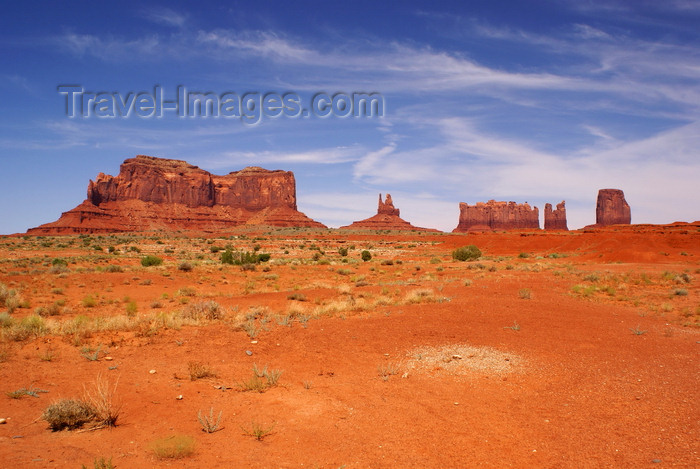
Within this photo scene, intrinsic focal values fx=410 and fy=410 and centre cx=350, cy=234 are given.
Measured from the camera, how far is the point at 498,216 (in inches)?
7003

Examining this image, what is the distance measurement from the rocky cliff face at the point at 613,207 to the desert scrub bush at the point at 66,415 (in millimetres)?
166819

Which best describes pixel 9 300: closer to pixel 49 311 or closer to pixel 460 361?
pixel 49 311

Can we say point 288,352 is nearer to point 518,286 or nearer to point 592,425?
point 592,425

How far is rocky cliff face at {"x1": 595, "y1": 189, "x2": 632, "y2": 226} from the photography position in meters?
144

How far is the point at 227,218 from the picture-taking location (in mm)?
148125

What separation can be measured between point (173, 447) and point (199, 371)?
2.70 m

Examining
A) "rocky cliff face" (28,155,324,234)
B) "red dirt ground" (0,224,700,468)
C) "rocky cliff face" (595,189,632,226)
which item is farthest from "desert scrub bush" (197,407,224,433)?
"rocky cliff face" (595,189,632,226)

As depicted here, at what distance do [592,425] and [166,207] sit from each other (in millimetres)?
153887

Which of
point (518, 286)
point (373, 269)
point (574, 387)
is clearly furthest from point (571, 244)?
point (574, 387)

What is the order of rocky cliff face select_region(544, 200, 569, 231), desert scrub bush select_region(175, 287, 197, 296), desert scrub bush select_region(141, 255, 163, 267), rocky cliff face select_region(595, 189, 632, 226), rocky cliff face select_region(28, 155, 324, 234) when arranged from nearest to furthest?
desert scrub bush select_region(175, 287, 197, 296) < desert scrub bush select_region(141, 255, 163, 267) < rocky cliff face select_region(28, 155, 324, 234) < rocky cliff face select_region(595, 189, 632, 226) < rocky cliff face select_region(544, 200, 569, 231)

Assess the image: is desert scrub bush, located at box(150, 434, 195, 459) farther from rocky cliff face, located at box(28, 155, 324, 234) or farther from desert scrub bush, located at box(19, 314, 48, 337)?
rocky cliff face, located at box(28, 155, 324, 234)

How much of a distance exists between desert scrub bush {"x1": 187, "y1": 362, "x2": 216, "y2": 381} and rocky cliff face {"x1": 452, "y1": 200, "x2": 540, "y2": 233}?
17466cm

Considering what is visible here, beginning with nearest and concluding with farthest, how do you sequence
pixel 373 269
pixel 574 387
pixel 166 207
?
pixel 574 387 → pixel 373 269 → pixel 166 207

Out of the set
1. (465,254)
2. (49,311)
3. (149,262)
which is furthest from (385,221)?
(49,311)
